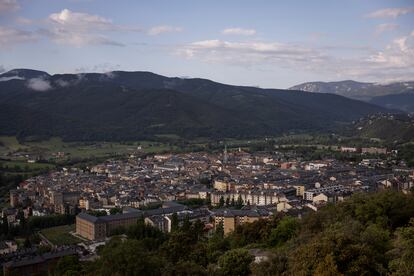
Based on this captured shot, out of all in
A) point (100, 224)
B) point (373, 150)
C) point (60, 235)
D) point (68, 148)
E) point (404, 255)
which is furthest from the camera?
point (68, 148)

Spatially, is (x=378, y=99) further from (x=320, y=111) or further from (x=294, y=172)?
(x=294, y=172)

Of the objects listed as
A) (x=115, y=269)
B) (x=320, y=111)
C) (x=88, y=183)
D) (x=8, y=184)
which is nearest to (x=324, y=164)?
(x=88, y=183)

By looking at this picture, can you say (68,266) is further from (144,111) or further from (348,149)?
(144,111)

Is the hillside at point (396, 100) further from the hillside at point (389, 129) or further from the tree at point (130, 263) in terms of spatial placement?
the tree at point (130, 263)

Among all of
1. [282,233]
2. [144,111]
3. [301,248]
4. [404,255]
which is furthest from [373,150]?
[144,111]

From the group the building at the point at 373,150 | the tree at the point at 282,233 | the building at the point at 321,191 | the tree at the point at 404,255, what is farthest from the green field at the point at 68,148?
the tree at the point at 404,255
